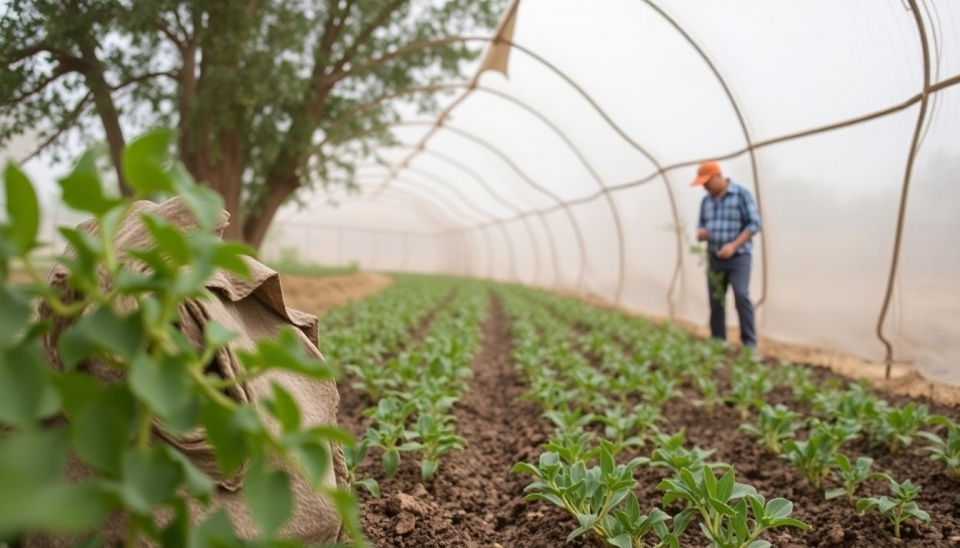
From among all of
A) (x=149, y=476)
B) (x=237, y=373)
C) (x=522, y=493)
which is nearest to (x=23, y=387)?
(x=149, y=476)

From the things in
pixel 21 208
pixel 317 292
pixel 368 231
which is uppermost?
pixel 368 231

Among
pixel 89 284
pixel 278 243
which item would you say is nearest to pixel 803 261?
pixel 89 284

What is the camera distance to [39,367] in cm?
94

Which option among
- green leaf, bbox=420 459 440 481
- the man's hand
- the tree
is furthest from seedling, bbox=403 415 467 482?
the man's hand

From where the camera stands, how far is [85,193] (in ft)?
3.40

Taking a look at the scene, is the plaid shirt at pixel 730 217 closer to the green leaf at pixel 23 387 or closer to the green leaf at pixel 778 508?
the green leaf at pixel 778 508

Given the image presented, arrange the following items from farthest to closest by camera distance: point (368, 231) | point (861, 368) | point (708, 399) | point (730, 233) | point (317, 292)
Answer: point (368, 231) < point (317, 292) < point (730, 233) < point (861, 368) < point (708, 399)

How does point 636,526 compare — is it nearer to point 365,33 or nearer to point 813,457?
point 813,457

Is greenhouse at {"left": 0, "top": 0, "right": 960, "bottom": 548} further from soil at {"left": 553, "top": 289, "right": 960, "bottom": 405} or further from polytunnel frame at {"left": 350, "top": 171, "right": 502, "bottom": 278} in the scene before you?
polytunnel frame at {"left": 350, "top": 171, "right": 502, "bottom": 278}

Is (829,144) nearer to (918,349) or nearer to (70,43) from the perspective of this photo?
(918,349)

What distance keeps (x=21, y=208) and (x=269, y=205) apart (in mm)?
9456

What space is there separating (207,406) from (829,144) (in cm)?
681

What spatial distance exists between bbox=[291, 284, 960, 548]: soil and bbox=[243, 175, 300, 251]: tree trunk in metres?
6.05

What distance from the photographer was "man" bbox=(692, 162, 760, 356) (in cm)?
709
